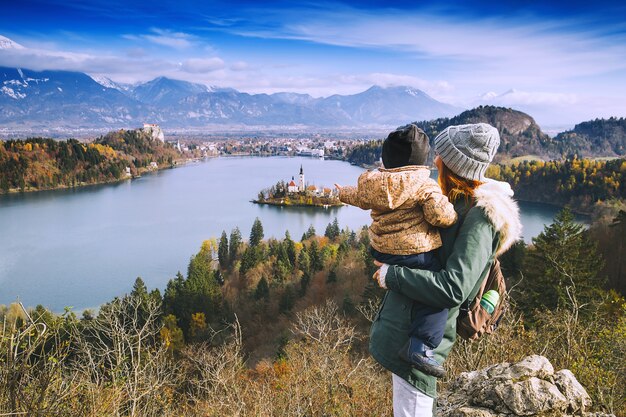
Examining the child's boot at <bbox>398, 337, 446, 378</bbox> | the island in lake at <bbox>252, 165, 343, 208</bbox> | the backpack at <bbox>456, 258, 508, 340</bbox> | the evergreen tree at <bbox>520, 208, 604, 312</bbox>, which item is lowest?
the island in lake at <bbox>252, 165, 343, 208</bbox>

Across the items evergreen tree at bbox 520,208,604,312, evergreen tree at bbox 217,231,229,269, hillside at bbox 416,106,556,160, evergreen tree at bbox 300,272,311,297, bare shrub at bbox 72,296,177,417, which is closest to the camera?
bare shrub at bbox 72,296,177,417

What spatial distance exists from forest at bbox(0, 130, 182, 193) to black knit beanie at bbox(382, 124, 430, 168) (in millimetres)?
46811

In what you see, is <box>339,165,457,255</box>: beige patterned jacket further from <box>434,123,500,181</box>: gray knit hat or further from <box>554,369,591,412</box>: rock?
<box>554,369,591,412</box>: rock

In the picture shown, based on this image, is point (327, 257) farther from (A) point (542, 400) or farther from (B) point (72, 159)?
(B) point (72, 159)

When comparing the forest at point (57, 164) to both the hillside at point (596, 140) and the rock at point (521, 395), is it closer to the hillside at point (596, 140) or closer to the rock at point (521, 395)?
the rock at point (521, 395)

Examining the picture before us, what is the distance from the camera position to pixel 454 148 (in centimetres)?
113

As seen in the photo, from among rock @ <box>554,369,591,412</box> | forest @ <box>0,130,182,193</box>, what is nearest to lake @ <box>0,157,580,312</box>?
forest @ <box>0,130,182,193</box>

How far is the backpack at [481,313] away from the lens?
1.13 meters

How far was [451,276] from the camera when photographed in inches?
40.0

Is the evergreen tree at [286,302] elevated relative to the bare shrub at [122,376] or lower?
lower

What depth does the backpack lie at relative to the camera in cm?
113

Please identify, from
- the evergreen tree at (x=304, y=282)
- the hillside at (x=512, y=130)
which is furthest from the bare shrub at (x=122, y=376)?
the hillside at (x=512, y=130)

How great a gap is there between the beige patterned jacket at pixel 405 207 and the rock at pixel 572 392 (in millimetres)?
1003

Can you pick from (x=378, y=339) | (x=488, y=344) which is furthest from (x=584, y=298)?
(x=378, y=339)
